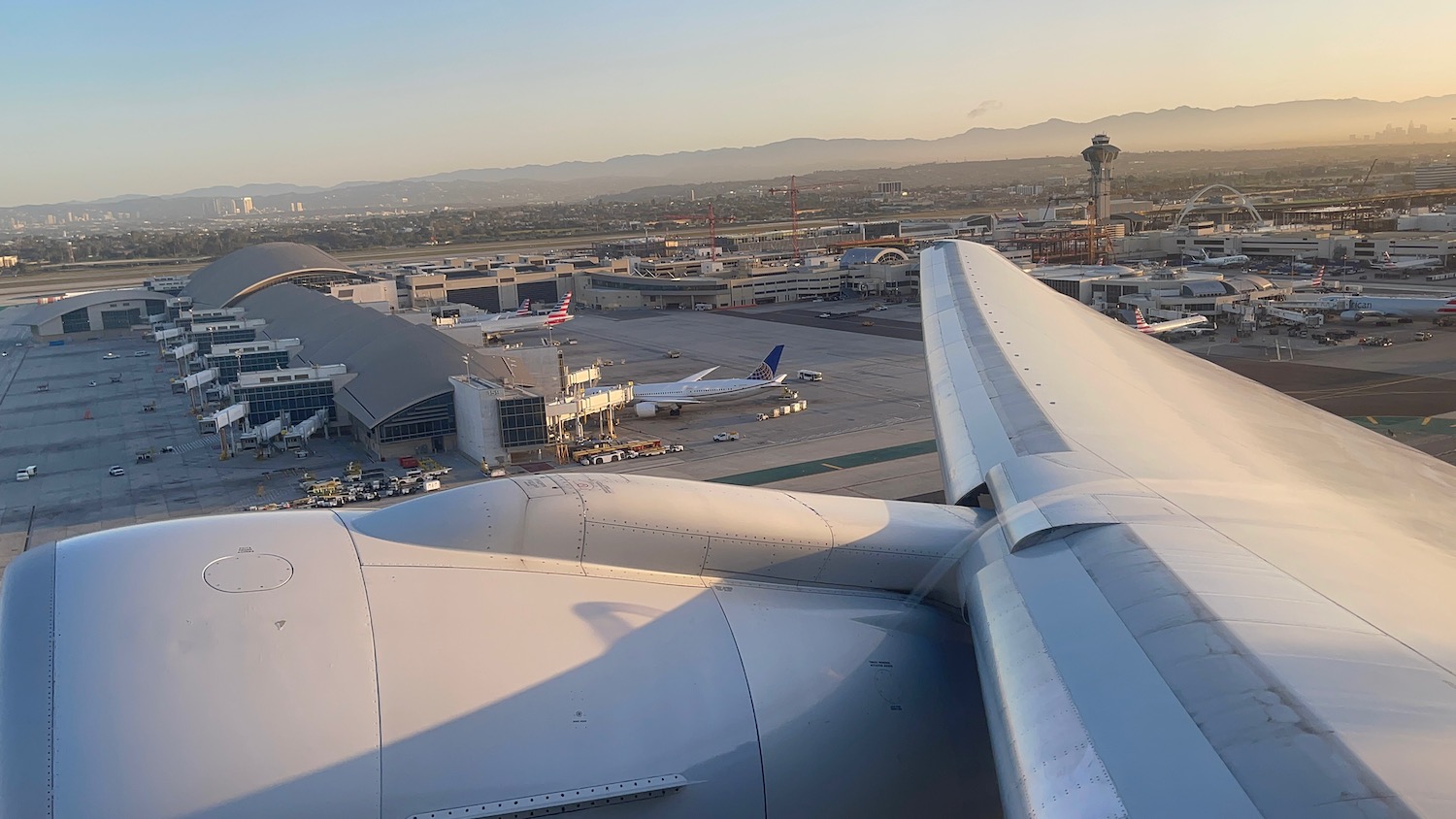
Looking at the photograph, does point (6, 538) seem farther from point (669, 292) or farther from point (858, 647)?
point (669, 292)

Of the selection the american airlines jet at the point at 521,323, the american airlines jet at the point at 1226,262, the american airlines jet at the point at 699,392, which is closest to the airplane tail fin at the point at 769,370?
the american airlines jet at the point at 699,392

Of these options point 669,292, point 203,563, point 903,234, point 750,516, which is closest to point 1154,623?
point 750,516

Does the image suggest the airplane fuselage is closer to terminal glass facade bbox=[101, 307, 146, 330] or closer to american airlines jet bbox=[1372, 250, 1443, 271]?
terminal glass facade bbox=[101, 307, 146, 330]

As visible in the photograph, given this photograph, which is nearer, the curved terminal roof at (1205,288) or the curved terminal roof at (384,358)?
the curved terminal roof at (384,358)

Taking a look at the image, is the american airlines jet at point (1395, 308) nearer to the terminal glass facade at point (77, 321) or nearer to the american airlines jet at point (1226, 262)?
the american airlines jet at point (1226, 262)

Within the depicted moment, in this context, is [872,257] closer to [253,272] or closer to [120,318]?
[253,272]

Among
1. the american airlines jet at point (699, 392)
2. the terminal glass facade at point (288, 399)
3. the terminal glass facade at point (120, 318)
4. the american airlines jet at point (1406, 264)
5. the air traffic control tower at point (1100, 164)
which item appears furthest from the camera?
the air traffic control tower at point (1100, 164)

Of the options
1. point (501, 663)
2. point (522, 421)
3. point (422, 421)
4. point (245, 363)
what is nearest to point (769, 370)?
point (522, 421)
